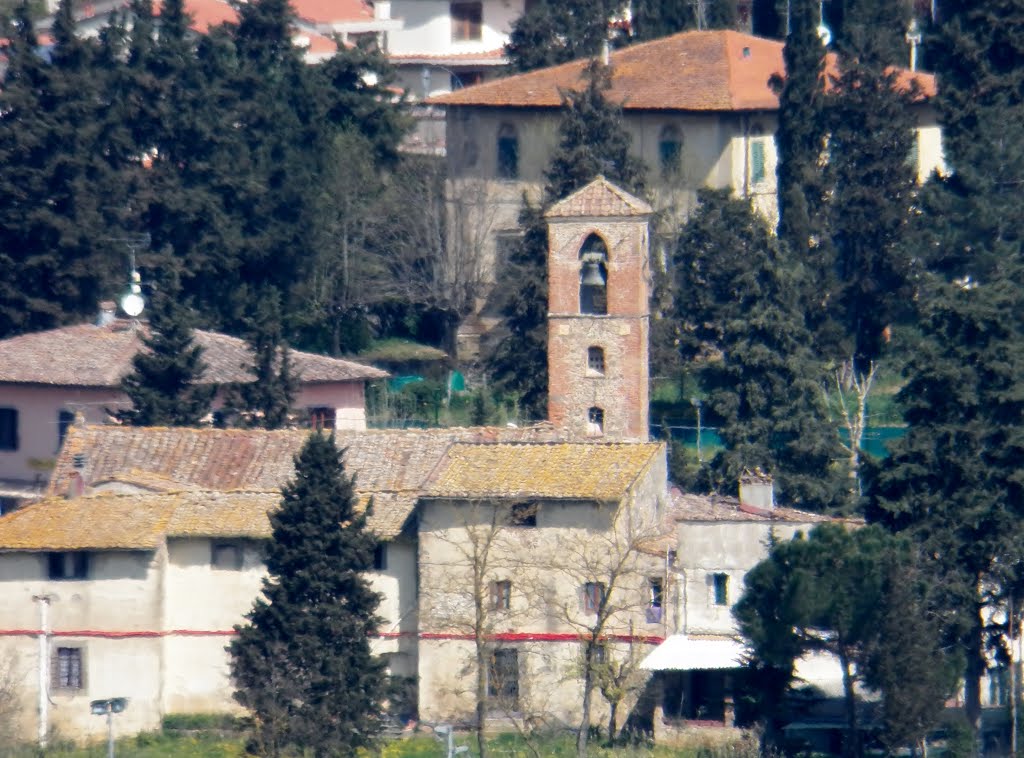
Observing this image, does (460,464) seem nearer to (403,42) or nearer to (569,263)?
(569,263)

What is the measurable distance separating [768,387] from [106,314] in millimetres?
11717

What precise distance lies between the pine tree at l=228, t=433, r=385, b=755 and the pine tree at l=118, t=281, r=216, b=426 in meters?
6.93

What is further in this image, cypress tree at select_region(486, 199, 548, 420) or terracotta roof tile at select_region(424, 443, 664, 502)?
cypress tree at select_region(486, 199, 548, 420)

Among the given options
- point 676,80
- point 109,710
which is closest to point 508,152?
point 676,80

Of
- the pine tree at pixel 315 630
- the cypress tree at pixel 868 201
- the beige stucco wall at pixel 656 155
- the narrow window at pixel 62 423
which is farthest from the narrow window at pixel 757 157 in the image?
the pine tree at pixel 315 630

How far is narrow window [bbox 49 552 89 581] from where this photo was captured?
128 feet

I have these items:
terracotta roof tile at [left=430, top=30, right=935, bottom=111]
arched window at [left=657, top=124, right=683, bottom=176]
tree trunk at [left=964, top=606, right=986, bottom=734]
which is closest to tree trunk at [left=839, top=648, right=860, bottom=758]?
tree trunk at [left=964, top=606, right=986, bottom=734]

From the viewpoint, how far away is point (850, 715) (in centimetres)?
3656

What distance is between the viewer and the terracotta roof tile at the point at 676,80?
Result: 58.5m

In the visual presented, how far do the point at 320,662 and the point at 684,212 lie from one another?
2274 centimetres

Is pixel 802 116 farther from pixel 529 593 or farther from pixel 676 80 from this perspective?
pixel 529 593

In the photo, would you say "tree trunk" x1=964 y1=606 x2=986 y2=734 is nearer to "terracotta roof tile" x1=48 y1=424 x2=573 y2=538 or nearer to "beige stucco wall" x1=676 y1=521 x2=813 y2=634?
"beige stucco wall" x1=676 y1=521 x2=813 y2=634

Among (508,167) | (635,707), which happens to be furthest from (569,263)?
(508,167)

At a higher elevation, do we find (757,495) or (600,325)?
(600,325)
